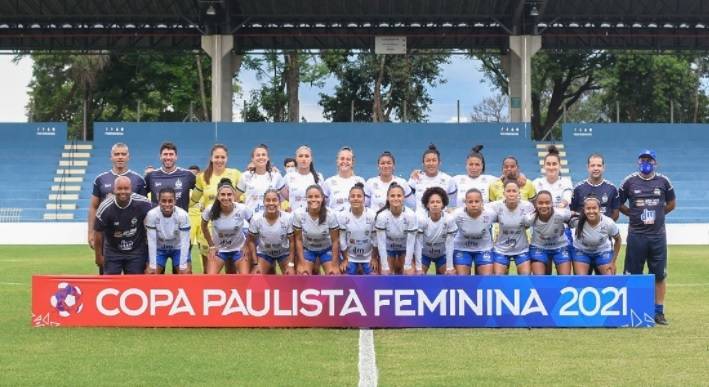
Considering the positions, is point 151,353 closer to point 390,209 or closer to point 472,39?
point 390,209

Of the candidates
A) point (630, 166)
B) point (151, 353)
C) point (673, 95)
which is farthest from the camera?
point (673, 95)

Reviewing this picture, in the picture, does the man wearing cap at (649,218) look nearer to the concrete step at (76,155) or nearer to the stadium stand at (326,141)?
the stadium stand at (326,141)

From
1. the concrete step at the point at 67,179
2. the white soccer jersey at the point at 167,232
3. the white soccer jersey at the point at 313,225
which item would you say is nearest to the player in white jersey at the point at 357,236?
the white soccer jersey at the point at 313,225

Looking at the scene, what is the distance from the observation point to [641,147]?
35406mm

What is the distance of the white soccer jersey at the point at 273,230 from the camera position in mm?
11398

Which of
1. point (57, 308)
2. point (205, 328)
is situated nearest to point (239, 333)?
point (205, 328)

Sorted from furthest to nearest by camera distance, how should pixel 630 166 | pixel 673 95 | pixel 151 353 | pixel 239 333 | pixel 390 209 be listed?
pixel 673 95 → pixel 630 166 → pixel 390 209 → pixel 239 333 → pixel 151 353

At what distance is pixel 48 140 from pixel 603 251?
28888mm

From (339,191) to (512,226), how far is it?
2453 millimetres

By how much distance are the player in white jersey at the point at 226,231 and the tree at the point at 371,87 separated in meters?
40.1

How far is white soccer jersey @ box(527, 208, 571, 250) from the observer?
11.4 metres

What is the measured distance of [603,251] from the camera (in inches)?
449

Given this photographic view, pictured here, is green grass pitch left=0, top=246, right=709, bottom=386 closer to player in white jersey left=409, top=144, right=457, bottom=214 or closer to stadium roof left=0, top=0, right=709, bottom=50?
player in white jersey left=409, top=144, right=457, bottom=214

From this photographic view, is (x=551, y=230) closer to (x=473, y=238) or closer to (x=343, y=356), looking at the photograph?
(x=473, y=238)
